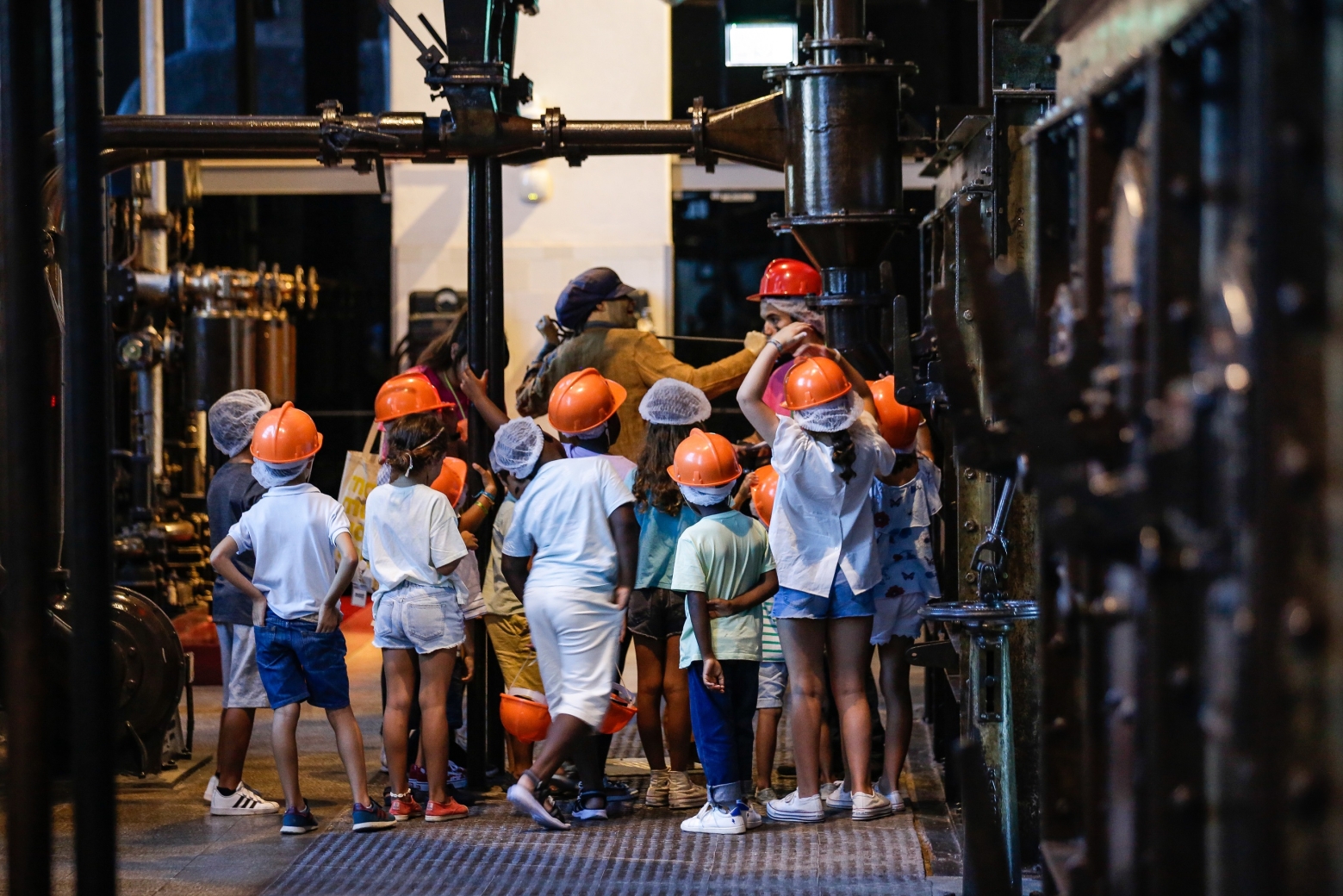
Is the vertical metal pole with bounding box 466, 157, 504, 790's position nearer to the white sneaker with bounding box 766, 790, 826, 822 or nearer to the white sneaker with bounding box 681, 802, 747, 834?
the white sneaker with bounding box 681, 802, 747, 834

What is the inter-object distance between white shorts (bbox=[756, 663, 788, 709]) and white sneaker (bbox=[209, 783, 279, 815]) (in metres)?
2.06

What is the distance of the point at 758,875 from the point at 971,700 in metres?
1.06

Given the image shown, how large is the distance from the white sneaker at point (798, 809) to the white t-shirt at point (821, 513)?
2.79ft

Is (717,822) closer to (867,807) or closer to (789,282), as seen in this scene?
(867,807)

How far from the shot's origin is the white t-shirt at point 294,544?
623cm

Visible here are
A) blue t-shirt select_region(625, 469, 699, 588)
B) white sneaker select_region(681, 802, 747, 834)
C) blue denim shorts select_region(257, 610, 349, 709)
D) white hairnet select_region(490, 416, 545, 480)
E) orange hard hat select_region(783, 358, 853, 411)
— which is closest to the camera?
orange hard hat select_region(783, 358, 853, 411)

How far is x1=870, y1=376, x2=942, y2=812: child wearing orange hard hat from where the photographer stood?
6.42 m

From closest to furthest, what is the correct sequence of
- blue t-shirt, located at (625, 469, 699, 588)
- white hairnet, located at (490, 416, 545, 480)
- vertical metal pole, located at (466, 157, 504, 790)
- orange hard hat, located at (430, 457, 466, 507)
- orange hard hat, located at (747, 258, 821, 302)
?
1. white hairnet, located at (490, 416, 545, 480)
2. blue t-shirt, located at (625, 469, 699, 588)
3. vertical metal pole, located at (466, 157, 504, 790)
4. orange hard hat, located at (430, 457, 466, 507)
5. orange hard hat, located at (747, 258, 821, 302)

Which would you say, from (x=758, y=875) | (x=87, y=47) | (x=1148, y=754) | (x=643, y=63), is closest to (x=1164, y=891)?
(x=1148, y=754)

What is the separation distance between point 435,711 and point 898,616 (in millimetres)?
1900

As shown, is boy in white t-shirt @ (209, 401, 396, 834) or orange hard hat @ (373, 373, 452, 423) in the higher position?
orange hard hat @ (373, 373, 452, 423)

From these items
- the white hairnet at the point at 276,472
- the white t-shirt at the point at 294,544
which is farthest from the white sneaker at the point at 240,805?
the white hairnet at the point at 276,472

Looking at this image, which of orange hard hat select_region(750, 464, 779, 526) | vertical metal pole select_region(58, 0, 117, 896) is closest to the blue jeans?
orange hard hat select_region(750, 464, 779, 526)

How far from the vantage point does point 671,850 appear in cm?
589
